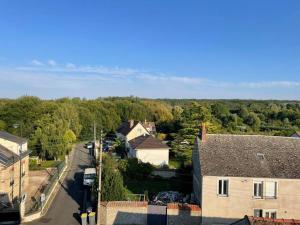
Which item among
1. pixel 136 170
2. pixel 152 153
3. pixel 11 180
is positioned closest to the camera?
pixel 11 180

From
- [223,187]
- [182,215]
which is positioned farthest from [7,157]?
[223,187]

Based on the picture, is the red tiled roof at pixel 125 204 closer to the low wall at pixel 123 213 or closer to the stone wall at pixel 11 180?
the low wall at pixel 123 213

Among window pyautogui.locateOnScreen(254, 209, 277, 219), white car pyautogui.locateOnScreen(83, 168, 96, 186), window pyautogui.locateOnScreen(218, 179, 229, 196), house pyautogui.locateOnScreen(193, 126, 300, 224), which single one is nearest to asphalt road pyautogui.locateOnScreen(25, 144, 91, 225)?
white car pyautogui.locateOnScreen(83, 168, 96, 186)

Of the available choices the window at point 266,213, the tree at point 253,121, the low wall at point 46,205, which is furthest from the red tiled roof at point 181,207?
the tree at point 253,121

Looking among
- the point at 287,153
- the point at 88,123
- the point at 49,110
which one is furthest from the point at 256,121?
the point at 287,153

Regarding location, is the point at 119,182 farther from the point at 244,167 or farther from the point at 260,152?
the point at 260,152

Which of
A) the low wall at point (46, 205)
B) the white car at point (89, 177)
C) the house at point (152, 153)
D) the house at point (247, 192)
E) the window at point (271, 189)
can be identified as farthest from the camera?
the house at point (152, 153)

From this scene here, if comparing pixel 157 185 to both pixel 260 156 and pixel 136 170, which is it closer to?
pixel 136 170
